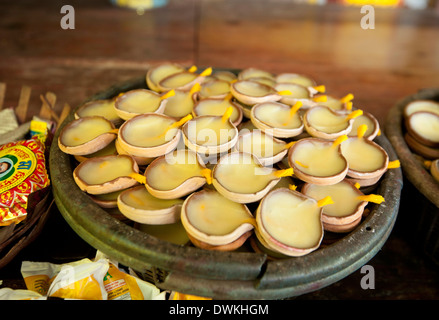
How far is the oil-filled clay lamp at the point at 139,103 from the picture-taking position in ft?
4.87

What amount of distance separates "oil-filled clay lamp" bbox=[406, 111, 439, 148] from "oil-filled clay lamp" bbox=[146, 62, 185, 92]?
1180 millimetres

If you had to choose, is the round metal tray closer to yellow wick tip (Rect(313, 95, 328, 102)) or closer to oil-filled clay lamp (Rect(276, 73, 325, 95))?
yellow wick tip (Rect(313, 95, 328, 102))

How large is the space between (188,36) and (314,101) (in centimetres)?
205

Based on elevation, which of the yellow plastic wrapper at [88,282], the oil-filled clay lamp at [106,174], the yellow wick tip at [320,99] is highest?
the yellow wick tip at [320,99]

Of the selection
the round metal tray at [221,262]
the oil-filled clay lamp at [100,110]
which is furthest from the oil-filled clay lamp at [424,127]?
the oil-filled clay lamp at [100,110]

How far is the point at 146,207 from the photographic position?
119 centimetres

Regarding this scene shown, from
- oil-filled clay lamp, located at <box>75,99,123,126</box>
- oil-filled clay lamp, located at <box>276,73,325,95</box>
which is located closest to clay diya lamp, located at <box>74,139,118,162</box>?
oil-filled clay lamp, located at <box>75,99,123,126</box>

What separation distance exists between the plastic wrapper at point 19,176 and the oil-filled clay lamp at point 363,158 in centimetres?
119

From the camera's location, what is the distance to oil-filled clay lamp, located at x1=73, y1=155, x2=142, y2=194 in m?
1.23

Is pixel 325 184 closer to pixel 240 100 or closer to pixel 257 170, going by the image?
pixel 257 170

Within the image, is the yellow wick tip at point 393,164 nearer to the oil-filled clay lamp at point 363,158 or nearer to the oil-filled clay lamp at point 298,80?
the oil-filled clay lamp at point 363,158

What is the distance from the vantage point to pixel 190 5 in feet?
13.4

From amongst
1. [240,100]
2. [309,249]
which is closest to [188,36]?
[240,100]

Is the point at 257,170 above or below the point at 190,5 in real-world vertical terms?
below
